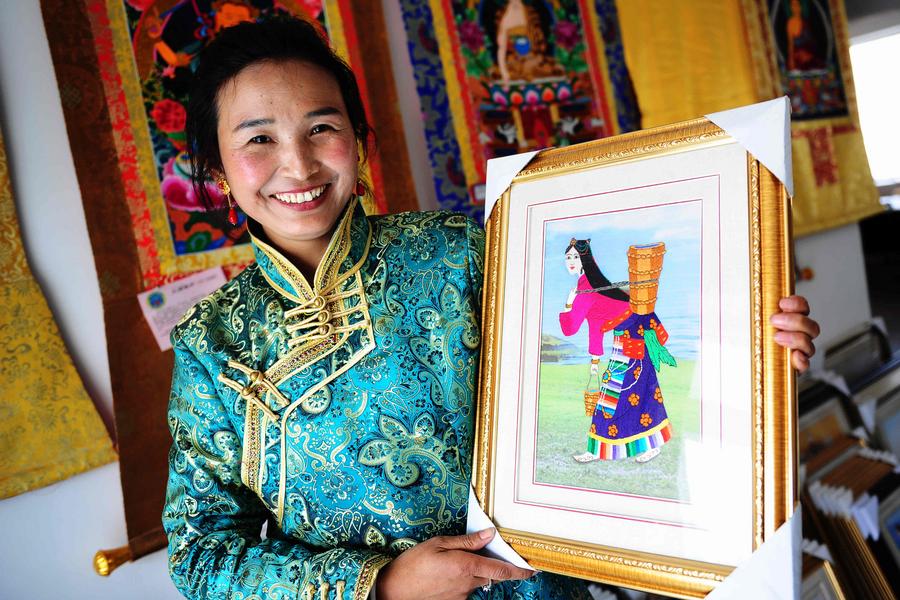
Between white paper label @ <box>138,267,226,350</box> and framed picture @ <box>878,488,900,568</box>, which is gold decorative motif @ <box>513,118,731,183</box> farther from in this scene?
framed picture @ <box>878,488,900,568</box>

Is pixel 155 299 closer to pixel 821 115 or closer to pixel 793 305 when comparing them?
pixel 793 305

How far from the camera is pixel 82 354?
1.59 metres

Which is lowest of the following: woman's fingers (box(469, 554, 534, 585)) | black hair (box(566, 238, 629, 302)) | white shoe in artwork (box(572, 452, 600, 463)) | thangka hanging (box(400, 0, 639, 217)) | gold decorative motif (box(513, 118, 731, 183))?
woman's fingers (box(469, 554, 534, 585))

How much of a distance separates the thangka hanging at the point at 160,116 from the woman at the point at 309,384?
0.71m

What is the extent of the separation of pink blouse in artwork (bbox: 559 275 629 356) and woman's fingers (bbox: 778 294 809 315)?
0.19 m

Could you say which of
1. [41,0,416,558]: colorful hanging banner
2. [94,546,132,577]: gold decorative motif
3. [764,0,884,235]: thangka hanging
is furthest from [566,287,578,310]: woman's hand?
[764,0,884,235]: thangka hanging

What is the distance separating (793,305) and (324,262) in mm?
670

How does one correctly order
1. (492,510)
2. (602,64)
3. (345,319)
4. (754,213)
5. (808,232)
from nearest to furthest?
(754,213) < (492,510) < (345,319) < (602,64) < (808,232)

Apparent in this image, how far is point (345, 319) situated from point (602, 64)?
6.97 feet

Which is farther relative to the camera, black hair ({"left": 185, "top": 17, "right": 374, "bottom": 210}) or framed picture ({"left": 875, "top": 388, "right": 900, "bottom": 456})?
framed picture ({"left": 875, "top": 388, "right": 900, "bottom": 456})

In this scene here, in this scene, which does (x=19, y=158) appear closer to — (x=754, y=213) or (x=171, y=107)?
(x=171, y=107)

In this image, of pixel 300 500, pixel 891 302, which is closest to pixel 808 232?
pixel 891 302

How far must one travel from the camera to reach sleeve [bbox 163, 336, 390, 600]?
91 cm

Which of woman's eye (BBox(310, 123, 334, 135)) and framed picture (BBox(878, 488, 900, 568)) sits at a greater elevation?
woman's eye (BBox(310, 123, 334, 135))
